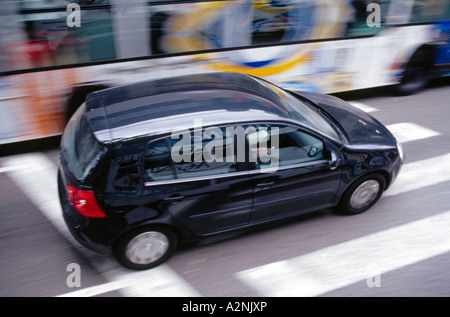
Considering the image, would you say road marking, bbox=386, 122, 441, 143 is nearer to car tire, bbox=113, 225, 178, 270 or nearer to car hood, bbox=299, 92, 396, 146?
car hood, bbox=299, 92, 396, 146

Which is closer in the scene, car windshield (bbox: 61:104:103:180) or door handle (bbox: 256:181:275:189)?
car windshield (bbox: 61:104:103:180)

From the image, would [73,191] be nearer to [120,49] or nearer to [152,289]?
[152,289]

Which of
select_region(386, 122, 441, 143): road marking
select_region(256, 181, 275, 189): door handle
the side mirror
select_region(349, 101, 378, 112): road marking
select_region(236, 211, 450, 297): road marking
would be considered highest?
the side mirror

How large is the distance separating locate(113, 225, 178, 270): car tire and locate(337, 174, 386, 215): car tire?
214cm

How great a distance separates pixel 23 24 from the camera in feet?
19.1

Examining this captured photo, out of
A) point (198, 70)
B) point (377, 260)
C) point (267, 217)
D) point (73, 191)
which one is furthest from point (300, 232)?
point (198, 70)

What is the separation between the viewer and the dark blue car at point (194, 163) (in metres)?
3.98

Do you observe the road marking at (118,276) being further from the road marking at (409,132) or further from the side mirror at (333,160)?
the road marking at (409,132)

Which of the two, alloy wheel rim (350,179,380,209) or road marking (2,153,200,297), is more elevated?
alloy wheel rim (350,179,380,209)

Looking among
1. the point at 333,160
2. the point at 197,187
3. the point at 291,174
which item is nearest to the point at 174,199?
the point at 197,187

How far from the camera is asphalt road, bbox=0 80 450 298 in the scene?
4289mm

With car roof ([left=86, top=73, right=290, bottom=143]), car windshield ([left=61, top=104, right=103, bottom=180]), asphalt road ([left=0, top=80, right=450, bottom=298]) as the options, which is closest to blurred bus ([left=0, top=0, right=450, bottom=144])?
asphalt road ([left=0, top=80, right=450, bottom=298])

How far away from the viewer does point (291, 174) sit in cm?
454

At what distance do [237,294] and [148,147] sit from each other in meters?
1.70
